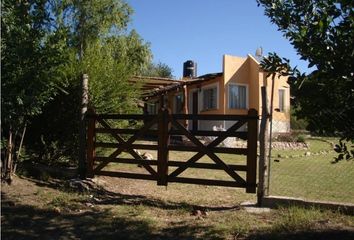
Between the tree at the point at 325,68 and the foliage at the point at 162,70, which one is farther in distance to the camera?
the foliage at the point at 162,70

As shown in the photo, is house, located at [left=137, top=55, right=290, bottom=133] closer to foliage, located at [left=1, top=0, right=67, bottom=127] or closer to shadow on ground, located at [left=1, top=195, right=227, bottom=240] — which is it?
foliage, located at [left=1, top=0, right=67, bottom=127]

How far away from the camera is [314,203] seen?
313 inches

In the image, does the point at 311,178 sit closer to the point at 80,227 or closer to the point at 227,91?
the point at 80,227

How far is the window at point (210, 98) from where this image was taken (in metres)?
26.5

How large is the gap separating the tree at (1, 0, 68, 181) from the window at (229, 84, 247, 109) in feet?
57.4

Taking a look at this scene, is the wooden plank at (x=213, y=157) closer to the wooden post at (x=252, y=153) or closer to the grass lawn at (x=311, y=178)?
the wooden post at (x=252, y=153)

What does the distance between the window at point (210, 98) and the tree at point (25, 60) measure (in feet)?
57.1

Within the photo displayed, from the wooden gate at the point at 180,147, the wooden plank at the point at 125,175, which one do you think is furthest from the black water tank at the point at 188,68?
the wooden plank at the point at 125,175

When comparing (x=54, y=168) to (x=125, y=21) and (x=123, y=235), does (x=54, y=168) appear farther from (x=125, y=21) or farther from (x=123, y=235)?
(x=125, y=21)

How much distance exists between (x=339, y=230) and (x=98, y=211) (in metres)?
3.80

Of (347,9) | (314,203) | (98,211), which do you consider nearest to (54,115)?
(98,211)

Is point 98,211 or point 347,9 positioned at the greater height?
point 347,9

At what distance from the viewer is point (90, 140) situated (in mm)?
10844

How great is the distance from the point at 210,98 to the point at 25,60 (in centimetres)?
1874
